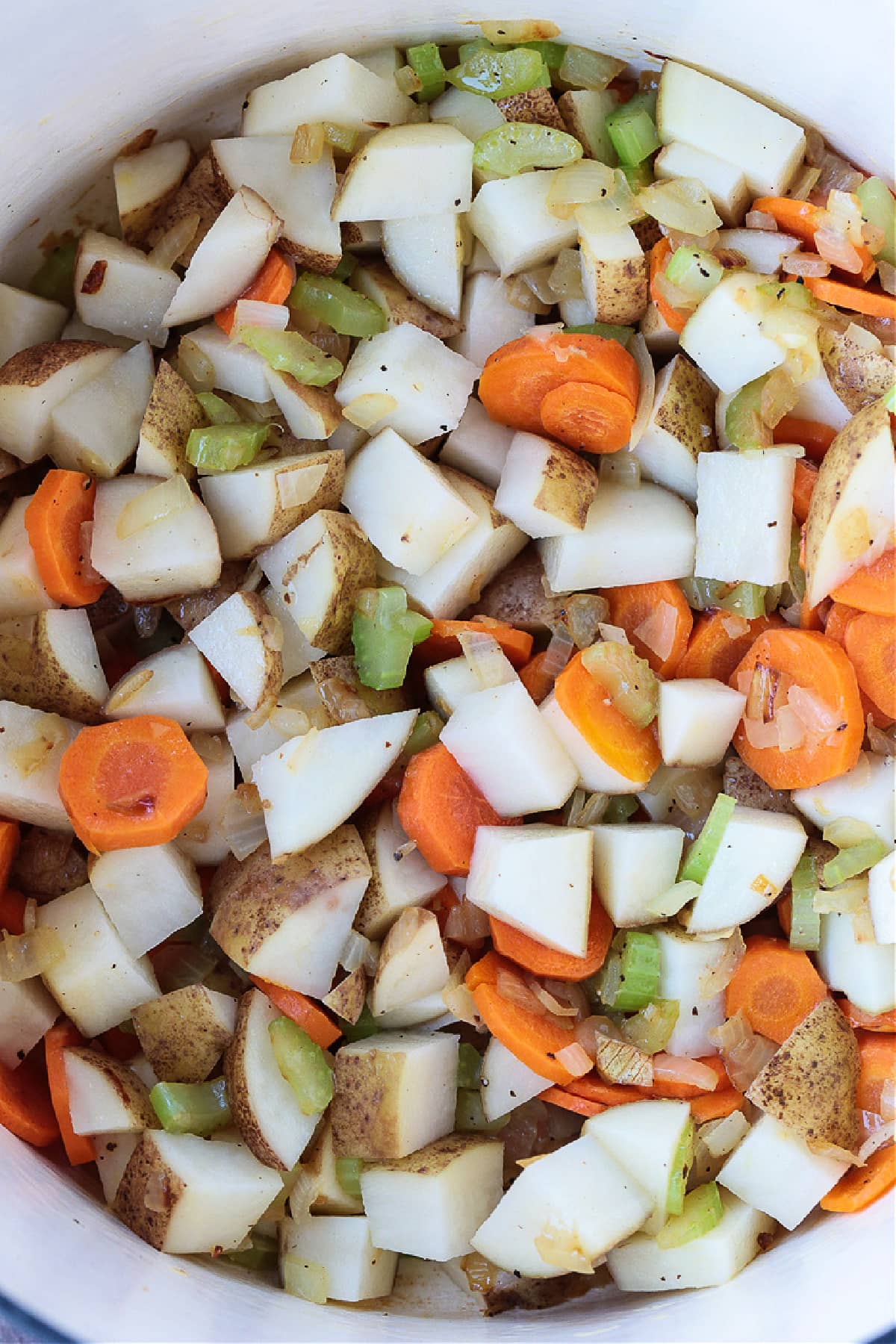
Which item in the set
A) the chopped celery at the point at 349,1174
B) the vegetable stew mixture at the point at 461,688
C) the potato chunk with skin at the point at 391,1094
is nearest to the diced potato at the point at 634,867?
the vegetable stew mixture at the point at 461,688

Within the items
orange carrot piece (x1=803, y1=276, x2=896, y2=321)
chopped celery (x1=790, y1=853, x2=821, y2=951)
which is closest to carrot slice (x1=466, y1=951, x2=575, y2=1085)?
chopped celery (x1=790, y1=853, x2=821, y2=951)

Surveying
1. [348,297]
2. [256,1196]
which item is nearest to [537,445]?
[348,297]

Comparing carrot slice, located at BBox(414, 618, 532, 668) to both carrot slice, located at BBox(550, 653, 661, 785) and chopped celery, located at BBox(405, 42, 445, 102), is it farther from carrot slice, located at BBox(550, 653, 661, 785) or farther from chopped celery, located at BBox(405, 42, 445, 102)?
chopped celery, located at BBox(405, 42, 445, 102)

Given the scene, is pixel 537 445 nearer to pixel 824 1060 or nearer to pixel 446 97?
pixel 446 97

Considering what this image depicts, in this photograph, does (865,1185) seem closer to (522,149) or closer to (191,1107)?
A: (191,1107)

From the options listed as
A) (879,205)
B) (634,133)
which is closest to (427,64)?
(634,133)

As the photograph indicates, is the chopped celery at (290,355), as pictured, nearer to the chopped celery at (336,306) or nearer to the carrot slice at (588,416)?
the chopped celery at (336,306)
